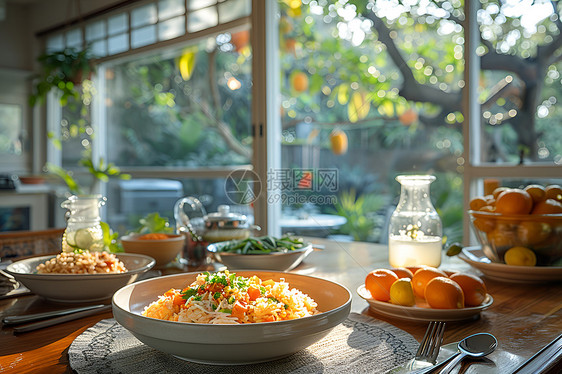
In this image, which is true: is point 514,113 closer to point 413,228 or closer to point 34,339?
point 413,228

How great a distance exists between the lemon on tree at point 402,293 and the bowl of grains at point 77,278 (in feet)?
1.61

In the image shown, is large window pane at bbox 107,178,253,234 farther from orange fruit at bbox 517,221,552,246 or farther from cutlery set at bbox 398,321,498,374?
cutlery set at bbox 398,321,498,374

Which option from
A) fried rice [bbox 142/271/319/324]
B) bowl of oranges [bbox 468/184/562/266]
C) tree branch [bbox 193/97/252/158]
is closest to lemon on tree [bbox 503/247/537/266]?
bowl of oranges [bbox 468/184/562/266]

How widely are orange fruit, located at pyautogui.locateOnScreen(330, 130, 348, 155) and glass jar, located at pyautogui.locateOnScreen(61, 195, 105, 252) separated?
92.1 inches

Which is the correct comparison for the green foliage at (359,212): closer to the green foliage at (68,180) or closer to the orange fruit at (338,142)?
the orange fruit at (338,142)

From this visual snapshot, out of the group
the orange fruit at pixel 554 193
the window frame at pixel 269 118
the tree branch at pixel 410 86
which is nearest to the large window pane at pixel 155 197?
the window frame at pixel 269 118

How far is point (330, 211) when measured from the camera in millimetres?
3107

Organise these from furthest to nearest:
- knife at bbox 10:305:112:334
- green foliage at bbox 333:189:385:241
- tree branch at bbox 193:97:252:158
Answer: tree branch at bbox 193:97:252:158 < green foliage at bbox 333:189:385:241 < knife at bbox 10:305:112:334

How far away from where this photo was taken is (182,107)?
402cm

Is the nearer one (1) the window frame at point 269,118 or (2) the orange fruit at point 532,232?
(2) the orange fruit at point 532,232

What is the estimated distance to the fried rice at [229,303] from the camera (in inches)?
26.3

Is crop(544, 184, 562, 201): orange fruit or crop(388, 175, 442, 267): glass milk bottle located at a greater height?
crop(544, 184, 562, 201): orange fruit

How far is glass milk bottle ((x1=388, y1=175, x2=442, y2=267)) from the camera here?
1.24m

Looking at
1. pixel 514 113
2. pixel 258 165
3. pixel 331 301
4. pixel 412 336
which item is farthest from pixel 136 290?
pixel 258 165
